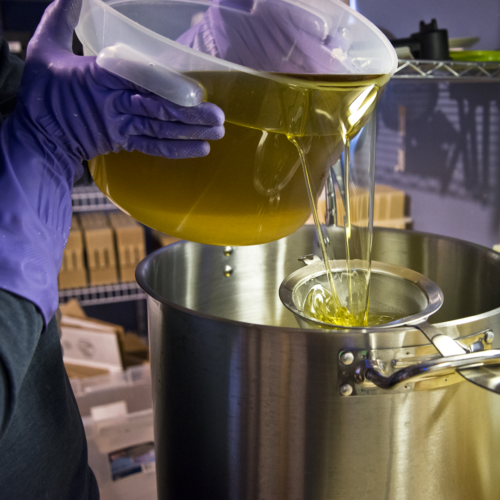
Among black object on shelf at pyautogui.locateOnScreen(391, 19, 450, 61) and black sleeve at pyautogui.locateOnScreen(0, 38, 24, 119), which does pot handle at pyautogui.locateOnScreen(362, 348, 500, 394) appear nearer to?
black sleeve at pyautogui.locateOnScreen(0, 38, 24, 119)

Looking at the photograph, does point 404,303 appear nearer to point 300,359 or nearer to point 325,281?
point 325,281

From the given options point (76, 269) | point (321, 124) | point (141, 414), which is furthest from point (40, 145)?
point (76, 269)

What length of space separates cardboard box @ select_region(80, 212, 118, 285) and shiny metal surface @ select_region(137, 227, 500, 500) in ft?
4.48

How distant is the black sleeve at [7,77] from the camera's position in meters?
0.73

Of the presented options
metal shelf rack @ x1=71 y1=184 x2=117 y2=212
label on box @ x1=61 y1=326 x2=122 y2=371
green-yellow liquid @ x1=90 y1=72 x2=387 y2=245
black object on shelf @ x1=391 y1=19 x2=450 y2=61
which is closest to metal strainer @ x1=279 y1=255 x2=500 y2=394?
green-yellow liquid @ x1=90 y1=72 x2=387 y2=245

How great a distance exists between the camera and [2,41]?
0.74 metres

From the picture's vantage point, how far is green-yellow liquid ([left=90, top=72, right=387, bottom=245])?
18.0 inches

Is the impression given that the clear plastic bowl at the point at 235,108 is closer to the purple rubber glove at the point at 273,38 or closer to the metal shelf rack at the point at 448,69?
the purple rubber glove at the point at 273,38

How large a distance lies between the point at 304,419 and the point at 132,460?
54 centimetres

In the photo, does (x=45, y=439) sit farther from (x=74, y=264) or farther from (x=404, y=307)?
(x=74, y=264)

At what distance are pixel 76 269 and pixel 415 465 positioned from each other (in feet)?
5.44

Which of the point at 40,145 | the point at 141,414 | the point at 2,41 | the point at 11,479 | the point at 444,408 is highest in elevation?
the point at 2,41

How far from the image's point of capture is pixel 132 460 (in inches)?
36.3

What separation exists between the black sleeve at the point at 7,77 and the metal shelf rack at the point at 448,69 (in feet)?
2.26
